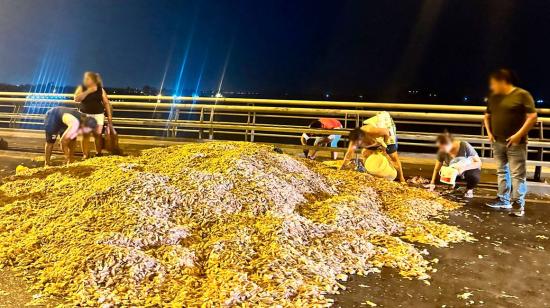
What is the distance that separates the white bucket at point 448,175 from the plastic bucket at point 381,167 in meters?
0.64

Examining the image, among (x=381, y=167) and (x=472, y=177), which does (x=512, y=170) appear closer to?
(x=472, y=177)

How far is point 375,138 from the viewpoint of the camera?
19.9 ft

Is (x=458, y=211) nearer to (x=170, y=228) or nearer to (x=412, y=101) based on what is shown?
(x=170, y=228)

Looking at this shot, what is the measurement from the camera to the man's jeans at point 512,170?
16.4ft

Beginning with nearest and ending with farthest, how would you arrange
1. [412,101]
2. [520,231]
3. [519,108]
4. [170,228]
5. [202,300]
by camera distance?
[202,300] < [170,228] < [520,231] < [519,108] < [412,101]

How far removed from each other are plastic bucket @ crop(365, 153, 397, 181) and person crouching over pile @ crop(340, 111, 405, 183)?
85 mm

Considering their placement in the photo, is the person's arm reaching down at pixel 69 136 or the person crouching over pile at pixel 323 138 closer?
the person's arm reaching down at pixel 69 136

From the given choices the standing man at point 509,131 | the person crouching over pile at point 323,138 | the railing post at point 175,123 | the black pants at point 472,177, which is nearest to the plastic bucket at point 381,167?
the black pants at point 472,177

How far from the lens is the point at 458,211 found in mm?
5125

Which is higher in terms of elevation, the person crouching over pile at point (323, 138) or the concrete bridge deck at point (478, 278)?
the person crouching over pile at point (323, 138)

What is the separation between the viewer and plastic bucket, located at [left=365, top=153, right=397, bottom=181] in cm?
627

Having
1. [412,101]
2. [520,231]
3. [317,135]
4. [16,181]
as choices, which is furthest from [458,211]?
[16,181]

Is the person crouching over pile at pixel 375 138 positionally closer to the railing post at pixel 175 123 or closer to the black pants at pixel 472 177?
the black pants at pixel 472 177

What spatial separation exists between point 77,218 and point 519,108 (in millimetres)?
4471
